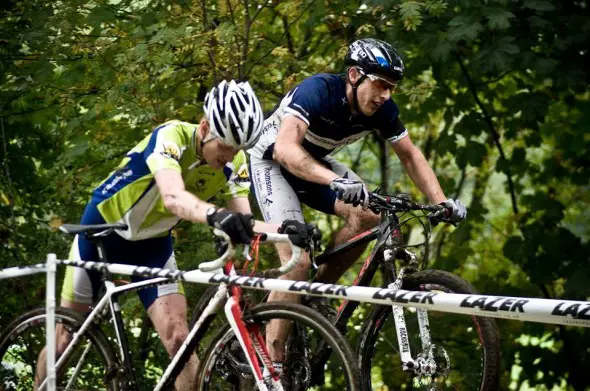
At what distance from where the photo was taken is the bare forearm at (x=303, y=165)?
5988 mm

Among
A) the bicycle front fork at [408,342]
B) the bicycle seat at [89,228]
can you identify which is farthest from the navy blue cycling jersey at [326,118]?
the bicycle seat at [89,228]

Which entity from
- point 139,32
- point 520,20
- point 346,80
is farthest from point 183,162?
point 520,20

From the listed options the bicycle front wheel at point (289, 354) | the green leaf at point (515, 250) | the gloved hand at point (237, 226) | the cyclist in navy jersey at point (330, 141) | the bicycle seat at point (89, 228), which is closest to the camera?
the gloved hand at point (237, 226)

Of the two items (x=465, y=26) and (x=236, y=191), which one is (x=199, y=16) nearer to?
(x=465, y=26)

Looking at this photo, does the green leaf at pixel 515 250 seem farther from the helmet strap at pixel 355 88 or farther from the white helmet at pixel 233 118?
the white helmet at pixel 233 118

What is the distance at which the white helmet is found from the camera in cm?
507

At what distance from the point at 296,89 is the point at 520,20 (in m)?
4.24

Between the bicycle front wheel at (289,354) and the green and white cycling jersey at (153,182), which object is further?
the green and white cycling jersey at (153,182)

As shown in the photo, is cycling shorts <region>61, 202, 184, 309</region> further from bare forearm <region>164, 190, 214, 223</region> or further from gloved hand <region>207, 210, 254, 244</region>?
gloved hand <region>207, 210, 254, 244</region>

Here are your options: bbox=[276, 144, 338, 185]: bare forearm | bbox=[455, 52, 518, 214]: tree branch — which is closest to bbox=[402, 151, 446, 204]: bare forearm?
bbox=[276, 144, 338, 185]: bare forearm

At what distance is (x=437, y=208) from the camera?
5.90 meters

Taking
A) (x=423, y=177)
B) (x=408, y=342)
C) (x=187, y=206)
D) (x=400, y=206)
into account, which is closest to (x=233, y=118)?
(x=187, y=206)

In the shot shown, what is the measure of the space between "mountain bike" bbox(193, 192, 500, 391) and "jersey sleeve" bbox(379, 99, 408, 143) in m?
0.58

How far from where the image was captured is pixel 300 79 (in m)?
8.52
